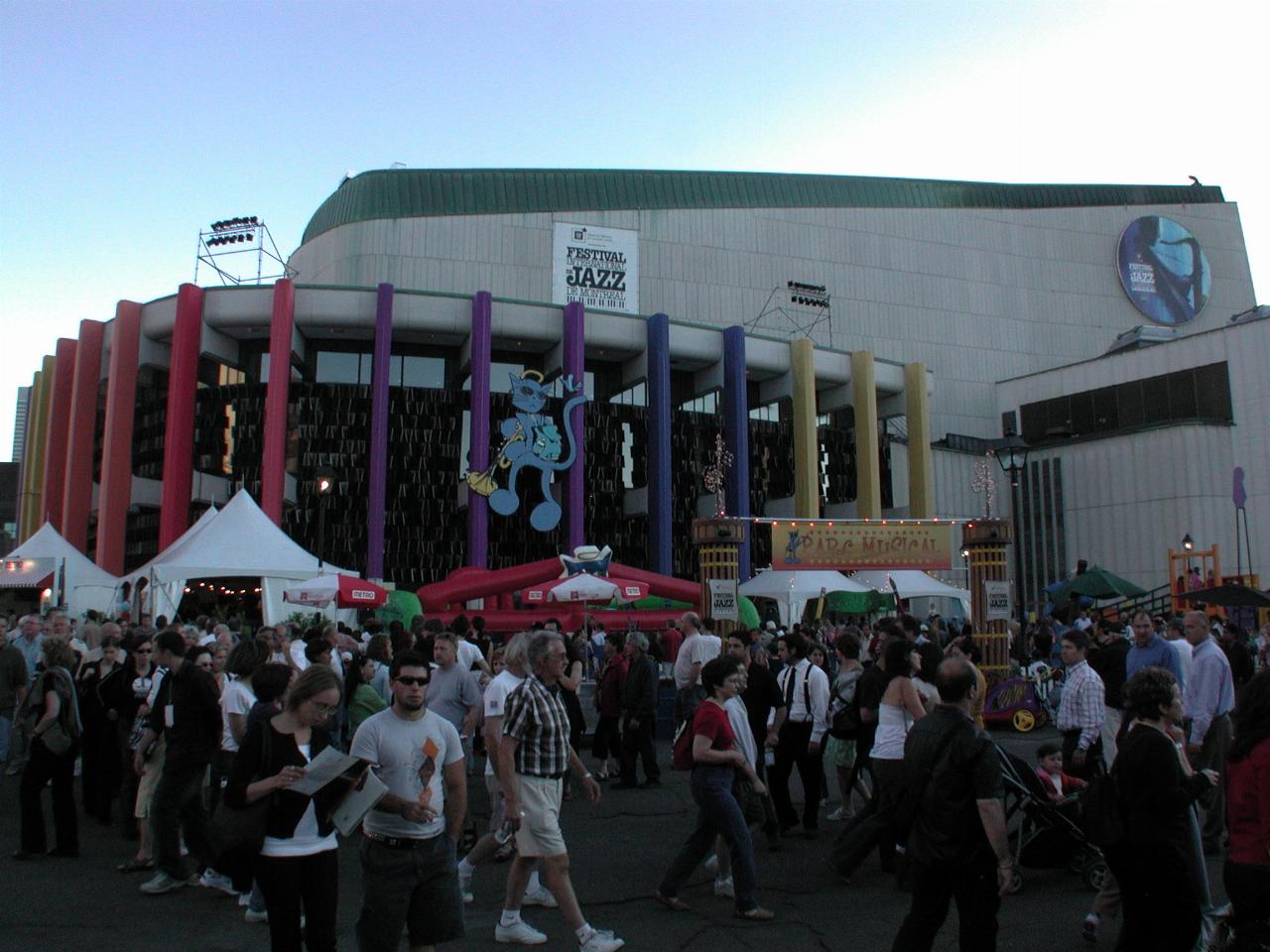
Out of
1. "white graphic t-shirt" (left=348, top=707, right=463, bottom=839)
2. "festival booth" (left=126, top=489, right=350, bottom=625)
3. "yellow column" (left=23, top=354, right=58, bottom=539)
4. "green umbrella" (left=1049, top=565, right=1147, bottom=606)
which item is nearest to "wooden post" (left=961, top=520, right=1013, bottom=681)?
"green umbrella" (left=1049, top=565, right=1147, bottom=606)

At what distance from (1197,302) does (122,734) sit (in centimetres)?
6091

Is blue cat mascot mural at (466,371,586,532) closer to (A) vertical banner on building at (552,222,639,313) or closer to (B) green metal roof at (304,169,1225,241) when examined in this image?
(A) vertical banner on building at (552,222,639,313)

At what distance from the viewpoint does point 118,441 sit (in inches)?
1398

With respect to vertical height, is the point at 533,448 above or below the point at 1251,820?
above

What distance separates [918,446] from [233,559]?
30100 mm

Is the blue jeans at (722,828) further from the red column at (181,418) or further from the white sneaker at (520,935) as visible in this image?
the red column at (181,418)

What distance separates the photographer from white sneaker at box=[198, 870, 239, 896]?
23.8ft

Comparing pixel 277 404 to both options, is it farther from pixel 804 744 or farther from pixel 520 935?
pixel 520 935

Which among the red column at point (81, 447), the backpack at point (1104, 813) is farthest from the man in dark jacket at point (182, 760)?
the red column at point (81, 447)

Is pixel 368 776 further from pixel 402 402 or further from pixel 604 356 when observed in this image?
pixel 604 356

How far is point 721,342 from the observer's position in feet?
136

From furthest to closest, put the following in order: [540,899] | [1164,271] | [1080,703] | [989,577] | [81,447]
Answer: [1164,271] < [81,447] < [989,577] < [1080,703] < [540,899]

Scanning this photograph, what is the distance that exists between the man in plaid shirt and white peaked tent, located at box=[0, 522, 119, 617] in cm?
2049

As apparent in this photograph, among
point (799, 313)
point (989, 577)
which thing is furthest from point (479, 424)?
point (989, 577)
